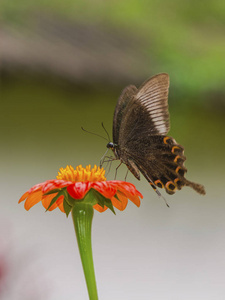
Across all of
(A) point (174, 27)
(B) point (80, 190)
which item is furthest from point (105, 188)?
(A) point (174, 27)

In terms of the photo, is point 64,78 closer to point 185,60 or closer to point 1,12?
point 1,12

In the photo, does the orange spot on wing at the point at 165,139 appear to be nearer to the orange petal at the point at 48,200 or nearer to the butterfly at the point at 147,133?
the butterfly at the point at 147,133

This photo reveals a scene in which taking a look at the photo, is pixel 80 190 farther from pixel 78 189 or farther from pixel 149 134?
pixel 149 134

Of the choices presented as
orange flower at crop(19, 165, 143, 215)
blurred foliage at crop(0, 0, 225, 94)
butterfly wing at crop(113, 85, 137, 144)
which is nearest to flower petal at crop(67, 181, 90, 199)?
orange flower at crop(19, 165, 143, 215)

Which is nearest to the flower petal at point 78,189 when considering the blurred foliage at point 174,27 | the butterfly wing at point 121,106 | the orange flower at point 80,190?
the orange flower at point 80,190

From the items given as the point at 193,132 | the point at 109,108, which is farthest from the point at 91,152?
the point at 193,132

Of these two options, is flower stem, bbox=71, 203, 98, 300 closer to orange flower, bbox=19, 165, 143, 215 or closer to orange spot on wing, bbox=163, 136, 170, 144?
orange flower, bbox=19, 165, 143, 215
